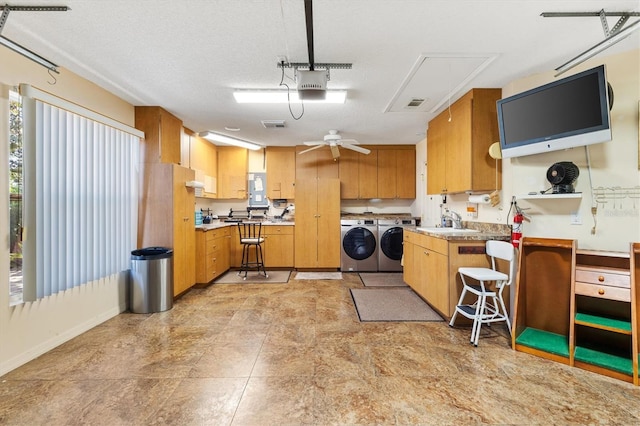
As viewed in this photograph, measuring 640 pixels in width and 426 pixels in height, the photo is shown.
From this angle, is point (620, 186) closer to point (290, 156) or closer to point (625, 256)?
point (625, 256)

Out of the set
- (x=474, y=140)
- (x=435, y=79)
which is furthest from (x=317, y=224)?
(x=435, y=79)

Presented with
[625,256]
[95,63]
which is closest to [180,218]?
[95,63]

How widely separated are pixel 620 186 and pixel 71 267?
488 cm

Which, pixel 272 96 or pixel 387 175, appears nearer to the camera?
pixel 272 96

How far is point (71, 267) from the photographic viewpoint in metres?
2.47

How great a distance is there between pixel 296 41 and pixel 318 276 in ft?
11.9

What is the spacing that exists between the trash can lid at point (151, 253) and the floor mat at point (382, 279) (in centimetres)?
285

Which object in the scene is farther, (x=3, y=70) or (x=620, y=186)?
(x=620, y=186)

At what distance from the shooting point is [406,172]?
5359 mm

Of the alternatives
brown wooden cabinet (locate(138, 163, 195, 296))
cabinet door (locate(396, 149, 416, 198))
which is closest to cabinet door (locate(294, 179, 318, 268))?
cabinet door (locate(396, 149, 416, 198))

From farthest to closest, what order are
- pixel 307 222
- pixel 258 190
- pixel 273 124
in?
pixel 258 190, pixel 307 222, pixel 273 124

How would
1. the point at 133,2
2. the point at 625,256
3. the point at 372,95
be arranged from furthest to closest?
the point at 372,95
the point at 625,256
the point at 133,2

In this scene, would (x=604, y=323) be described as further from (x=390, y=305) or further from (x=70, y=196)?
(x=70, y=196)

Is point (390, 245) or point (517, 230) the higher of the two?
point (517, 230)
